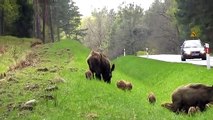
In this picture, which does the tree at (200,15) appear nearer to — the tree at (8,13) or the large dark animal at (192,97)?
the tree at (8,13)

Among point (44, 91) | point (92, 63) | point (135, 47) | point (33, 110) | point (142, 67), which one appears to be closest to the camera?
point (33, 110)

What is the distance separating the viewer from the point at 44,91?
12195mm

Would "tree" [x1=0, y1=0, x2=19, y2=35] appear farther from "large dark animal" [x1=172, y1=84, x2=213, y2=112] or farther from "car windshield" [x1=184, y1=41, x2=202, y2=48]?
"large dark animal" [x1=172, y1=84, x2=213, y2=112]

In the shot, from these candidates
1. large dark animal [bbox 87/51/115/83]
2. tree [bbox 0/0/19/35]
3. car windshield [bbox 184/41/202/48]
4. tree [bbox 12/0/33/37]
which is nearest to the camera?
large dark animal [bbox 87/51/115/83]

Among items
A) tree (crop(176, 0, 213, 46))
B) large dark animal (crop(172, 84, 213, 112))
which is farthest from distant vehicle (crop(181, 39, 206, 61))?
large dark animal (crop(172, 84, 213, 112))

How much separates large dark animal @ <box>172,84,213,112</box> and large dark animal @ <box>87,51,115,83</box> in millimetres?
5639

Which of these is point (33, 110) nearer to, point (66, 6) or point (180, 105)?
point (180, 105)

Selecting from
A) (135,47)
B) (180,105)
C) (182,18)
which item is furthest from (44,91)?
(135,47)

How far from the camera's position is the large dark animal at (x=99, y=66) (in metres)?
16.3

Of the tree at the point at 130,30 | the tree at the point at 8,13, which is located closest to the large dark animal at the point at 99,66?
the tree at the point at 8,13

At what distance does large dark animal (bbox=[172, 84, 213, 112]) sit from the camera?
10.7m

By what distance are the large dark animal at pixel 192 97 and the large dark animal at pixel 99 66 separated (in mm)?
5639

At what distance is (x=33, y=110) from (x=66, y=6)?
95.0 metres

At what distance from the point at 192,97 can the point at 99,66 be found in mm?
6099
